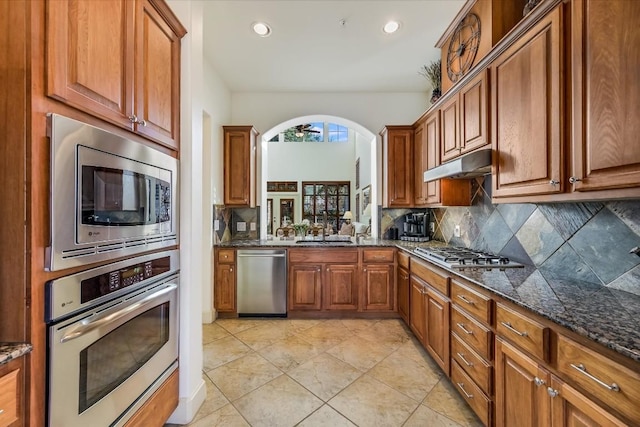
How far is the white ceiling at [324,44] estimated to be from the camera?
2344 mm

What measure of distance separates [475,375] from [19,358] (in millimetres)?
2066

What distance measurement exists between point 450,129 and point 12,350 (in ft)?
9.52

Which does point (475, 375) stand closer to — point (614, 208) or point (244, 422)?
point (614, 208)

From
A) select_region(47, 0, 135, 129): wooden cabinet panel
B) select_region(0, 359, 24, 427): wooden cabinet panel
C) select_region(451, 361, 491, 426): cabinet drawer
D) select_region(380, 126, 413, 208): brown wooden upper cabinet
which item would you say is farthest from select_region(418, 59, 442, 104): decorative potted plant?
select_region(0, 359, 24, 427): wooden cabinet panel

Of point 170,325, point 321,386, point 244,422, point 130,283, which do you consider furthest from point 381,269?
point 130,283

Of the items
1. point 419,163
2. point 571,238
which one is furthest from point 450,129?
point 571,238

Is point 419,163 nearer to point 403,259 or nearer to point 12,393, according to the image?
point 403,259

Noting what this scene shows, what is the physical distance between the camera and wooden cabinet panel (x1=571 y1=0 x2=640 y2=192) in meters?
1.05

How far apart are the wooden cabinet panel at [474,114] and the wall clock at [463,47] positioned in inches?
9.2

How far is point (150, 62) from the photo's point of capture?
144 cm

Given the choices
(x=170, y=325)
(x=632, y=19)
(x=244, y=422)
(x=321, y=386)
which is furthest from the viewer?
(x=321, y=386)

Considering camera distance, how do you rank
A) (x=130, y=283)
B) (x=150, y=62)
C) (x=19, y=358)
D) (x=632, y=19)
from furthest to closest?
1. (x=150, y=62)
2. (x=130, y=283)
3. (x=632, y=19)
4. (x=19, y=358)

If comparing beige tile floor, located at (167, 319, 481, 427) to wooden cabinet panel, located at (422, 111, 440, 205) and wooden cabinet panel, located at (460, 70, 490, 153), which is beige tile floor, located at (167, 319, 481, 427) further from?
wooden cabinet panel, located at (460, 70, 490, 153)

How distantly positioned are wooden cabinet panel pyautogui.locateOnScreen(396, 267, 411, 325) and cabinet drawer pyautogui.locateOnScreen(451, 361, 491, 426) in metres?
1.00
